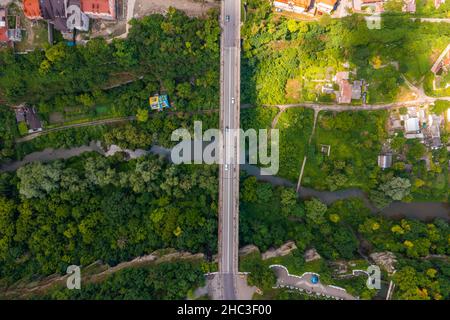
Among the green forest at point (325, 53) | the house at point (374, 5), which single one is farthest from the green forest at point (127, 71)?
the house at point (374, 5)

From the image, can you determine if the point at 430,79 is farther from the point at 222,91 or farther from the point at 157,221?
the point at 157,221

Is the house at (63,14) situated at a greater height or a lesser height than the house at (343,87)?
greater

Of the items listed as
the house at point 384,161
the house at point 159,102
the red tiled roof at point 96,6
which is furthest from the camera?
the house at point 159,102

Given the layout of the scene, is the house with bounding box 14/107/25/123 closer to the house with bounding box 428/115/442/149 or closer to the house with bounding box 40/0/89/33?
the house with bounding box 40/0/89/33

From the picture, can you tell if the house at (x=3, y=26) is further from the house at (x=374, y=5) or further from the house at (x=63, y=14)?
the house at (x=374, y=5)

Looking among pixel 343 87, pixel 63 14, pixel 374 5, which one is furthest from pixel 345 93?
pixel 63 14

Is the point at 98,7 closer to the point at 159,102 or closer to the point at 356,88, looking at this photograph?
the point at 159,102

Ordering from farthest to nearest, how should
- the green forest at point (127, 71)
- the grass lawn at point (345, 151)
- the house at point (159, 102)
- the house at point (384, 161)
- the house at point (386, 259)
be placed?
the house at point (159, 102)
the house at point (384, 161)
the grass lawn at point (345, 151)
the green forest at point (127, 71)
the house at point (386, 259)
